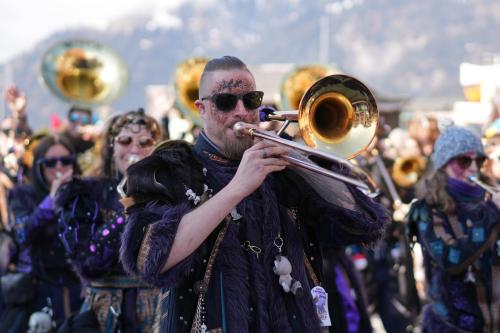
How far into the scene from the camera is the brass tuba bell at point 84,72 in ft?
37.6

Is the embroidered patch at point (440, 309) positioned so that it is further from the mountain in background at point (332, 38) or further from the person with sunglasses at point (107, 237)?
the mountain in background at point (332, 38)

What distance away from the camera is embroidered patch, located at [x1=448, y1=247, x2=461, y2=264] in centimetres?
562

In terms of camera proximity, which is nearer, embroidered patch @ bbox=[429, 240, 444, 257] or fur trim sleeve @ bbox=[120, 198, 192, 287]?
fur trim sleeve @ bbox=[120, 198, 192, 287]

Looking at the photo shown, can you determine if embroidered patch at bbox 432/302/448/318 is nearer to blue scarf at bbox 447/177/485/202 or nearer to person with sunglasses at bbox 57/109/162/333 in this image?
blue scarf at bbox 447/177/485/202

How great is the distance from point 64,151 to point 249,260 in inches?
134

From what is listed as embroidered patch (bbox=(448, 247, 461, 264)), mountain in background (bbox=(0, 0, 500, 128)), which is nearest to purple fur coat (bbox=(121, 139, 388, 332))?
embroidered patch (bbox=(448, 247, 461, 264))

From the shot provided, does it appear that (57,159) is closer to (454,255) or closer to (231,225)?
(454,255)

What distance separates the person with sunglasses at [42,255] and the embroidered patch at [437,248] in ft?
8.35

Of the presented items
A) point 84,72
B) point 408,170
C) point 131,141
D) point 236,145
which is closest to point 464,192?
point 131,141

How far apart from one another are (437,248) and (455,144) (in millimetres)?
699

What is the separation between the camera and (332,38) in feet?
369

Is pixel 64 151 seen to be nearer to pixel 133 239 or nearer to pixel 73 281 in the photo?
pixel 73 281

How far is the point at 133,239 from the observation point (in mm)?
3475

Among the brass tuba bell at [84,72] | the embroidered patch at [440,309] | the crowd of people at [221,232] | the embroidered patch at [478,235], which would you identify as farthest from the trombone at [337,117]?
the brass tuba bell at [84,72]
